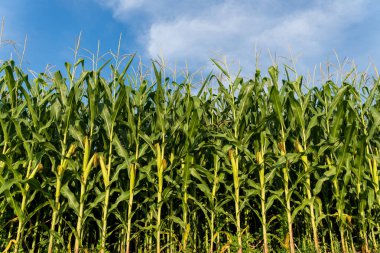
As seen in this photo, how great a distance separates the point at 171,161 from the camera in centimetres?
430

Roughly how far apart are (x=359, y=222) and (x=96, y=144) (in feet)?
12.1

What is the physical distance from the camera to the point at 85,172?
3875 millimetres

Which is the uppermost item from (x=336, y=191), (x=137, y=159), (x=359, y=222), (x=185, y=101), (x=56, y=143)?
(x=185, y=101)

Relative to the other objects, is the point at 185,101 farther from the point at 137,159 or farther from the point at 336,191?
the point at 336,191

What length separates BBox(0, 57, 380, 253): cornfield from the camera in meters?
3.95

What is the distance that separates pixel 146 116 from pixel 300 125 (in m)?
2.05

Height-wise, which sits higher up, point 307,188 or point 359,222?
point 307,188

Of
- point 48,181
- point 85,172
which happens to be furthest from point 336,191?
point 48,181

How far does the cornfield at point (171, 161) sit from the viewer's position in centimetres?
395

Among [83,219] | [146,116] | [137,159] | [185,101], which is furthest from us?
[185,101]

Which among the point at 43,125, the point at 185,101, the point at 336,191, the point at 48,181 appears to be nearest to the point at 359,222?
the point at 336,191

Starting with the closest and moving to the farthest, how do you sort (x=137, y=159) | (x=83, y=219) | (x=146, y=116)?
1. (x=83, y=219)
2. (x=137, y=159)
3. (x=146, y=116)

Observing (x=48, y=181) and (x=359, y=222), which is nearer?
(x=48, y=181)

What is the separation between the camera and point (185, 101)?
4664 millimetres
